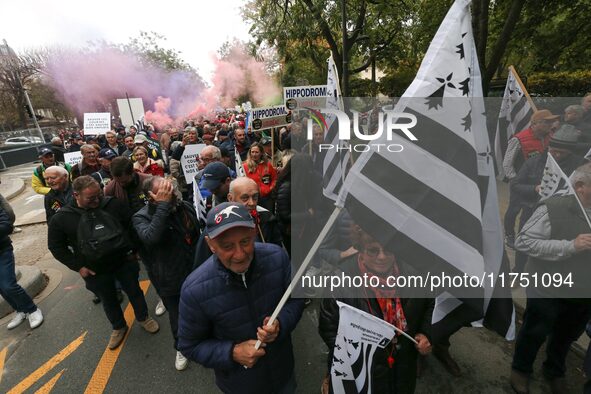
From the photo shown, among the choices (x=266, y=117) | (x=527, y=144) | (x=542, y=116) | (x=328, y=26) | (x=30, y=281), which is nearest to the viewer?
(x=542, y=116)

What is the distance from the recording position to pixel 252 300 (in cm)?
189

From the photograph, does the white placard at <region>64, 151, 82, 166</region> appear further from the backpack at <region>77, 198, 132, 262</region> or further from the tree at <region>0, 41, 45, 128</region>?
the tree at <region>0, 41, 45, 128</region>

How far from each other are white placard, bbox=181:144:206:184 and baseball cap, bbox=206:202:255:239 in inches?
186

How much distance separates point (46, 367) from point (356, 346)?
3548 millimetres

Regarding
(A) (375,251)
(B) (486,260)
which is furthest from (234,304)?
(B) (486,260)

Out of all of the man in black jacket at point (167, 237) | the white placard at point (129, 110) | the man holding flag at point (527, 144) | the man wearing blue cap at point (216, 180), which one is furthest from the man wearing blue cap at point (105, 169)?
the white placard at point (129, 110)

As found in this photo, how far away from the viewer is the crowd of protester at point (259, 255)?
1840mm

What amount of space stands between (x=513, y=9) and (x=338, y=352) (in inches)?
349

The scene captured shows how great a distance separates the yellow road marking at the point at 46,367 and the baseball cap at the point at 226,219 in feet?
10.3

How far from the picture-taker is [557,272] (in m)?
2.35

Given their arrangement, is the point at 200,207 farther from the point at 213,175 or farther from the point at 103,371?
the point at 103,371

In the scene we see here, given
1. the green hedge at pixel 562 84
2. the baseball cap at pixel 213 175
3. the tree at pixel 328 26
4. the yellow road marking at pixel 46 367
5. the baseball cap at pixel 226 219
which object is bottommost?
the yellow road marking at pixel 46 367

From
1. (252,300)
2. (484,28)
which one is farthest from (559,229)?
(484,28)

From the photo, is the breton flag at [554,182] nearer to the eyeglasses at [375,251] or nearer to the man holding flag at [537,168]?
the man holding flag at [537,168]
